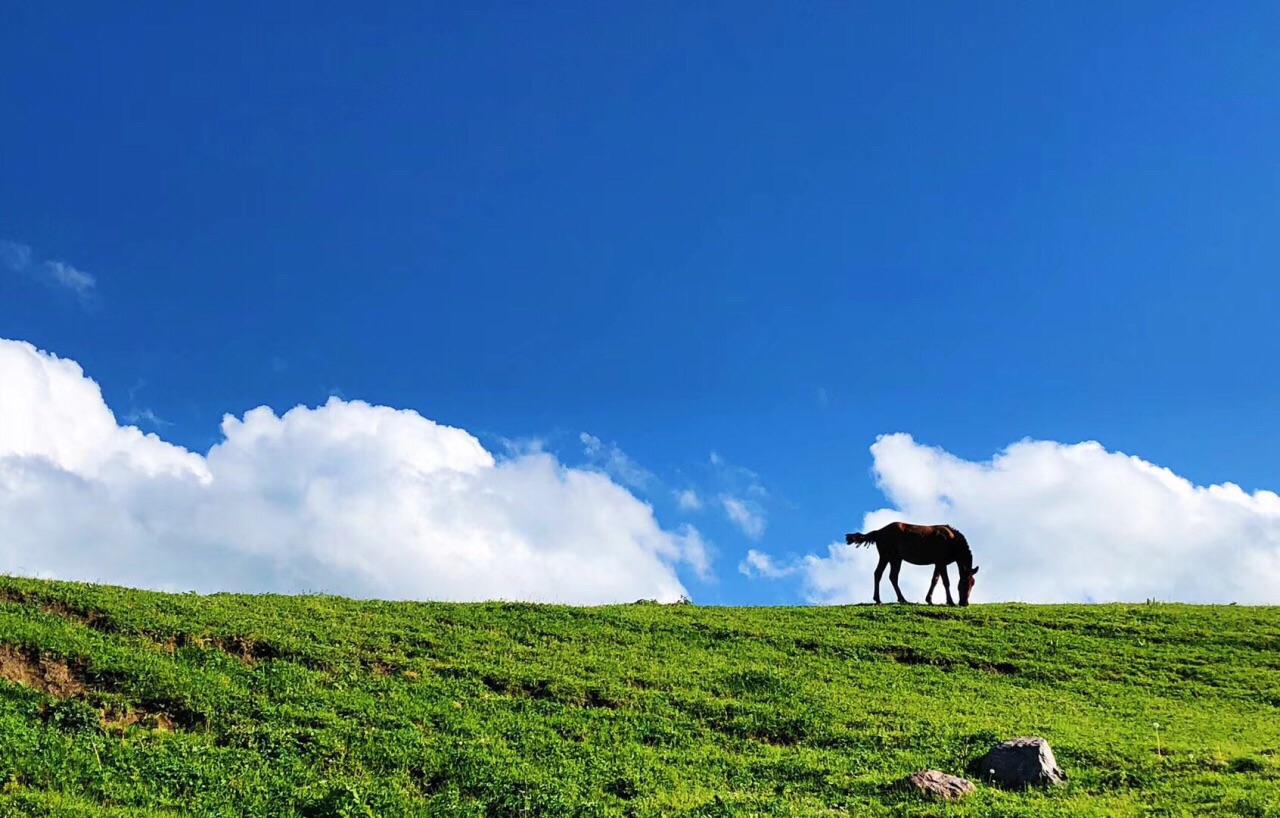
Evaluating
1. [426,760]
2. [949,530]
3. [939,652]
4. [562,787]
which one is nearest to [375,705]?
[426,760]

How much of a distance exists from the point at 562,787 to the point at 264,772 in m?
4.87

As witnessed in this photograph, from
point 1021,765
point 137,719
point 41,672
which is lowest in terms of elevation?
point 137,719

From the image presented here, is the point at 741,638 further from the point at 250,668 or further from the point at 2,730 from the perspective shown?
the point at 2,730

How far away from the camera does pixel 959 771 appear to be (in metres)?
16.8

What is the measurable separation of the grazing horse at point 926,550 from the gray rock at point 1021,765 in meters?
22.9

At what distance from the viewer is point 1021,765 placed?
1600cm

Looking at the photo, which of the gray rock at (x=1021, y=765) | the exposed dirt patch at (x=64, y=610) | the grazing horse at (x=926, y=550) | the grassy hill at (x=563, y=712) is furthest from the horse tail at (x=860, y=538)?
the exposed dirt patch at (x=64, y=610)

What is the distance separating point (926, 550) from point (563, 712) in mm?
24513

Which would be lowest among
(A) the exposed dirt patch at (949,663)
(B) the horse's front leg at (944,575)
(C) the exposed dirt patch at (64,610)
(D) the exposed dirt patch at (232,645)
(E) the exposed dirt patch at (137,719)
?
(E) the exposed dirt patch at (137,719)

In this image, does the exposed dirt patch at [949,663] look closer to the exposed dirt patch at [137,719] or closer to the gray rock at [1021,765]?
the gray rock at [1021,765]

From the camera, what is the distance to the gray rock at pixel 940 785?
14.9 metres

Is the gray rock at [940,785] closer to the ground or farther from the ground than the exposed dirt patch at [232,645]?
closer to the ground

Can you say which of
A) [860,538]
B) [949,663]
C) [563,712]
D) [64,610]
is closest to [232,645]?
[64,610]

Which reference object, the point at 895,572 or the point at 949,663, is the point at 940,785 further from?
the point at 895,572
